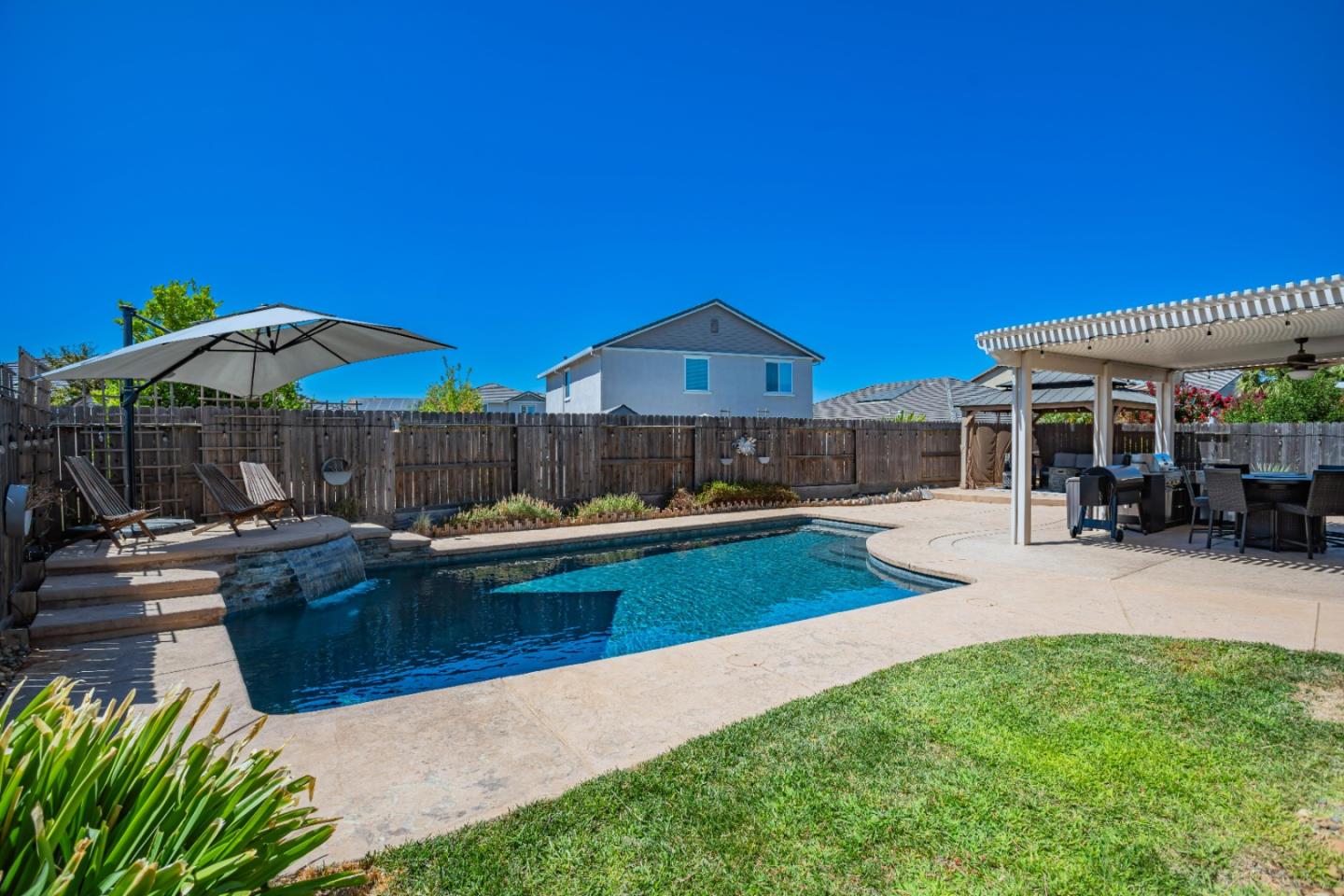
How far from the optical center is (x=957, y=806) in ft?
7.73

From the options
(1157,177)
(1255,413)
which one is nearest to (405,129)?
(1157,177)

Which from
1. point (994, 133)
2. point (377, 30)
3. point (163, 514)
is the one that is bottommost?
point (163, 514)

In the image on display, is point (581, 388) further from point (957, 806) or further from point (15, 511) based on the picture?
point (957, 806)

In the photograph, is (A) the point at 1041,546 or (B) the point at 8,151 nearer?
(A) the point at 1041,546

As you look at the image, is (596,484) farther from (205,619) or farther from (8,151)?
(8,151)

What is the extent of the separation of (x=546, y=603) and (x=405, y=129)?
11.3 m

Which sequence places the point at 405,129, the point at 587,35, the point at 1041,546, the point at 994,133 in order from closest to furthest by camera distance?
the point at 1041,546 → the point at 587,35 → the point at 405,129 → the point at 994,133

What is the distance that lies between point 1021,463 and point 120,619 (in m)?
9.41

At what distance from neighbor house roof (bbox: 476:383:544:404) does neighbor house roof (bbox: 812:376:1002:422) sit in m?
14.8

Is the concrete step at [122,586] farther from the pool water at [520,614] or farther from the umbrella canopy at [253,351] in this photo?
the umbrella canopy at [253,351]

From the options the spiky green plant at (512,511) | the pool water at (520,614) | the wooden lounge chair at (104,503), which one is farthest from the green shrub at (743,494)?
the wooden lounge chair at (104,503)

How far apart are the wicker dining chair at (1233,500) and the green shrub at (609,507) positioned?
831 cm

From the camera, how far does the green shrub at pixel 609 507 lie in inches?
454

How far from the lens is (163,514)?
8562 millimetres
